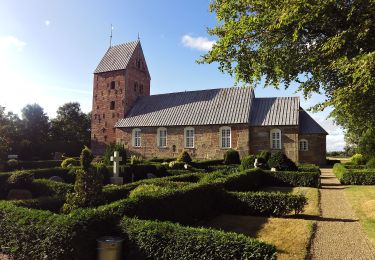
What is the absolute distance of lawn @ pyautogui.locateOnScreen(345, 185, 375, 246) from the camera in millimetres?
9844

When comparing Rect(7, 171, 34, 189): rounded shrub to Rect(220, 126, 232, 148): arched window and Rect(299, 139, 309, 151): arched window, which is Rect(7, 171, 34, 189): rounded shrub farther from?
Rect(299, 139, 309, 151): arched window

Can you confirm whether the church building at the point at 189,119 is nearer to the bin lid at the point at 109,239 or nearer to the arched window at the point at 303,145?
the arched window at the point at 303,145

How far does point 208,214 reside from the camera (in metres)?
11.2

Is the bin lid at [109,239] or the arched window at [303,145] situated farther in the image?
the arched window at [303,145]

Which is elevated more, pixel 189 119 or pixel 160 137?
pixel 189 119

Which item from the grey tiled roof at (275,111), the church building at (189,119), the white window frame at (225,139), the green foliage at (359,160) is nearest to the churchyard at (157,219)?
the green foliage at (359,160)

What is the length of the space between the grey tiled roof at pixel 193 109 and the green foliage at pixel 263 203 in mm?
22019

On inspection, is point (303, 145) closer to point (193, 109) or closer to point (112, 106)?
point (193, 109)

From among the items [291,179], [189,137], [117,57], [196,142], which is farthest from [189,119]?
[291,179]

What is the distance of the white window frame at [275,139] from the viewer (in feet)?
108

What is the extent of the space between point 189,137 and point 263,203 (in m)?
25.4

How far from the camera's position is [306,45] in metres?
11.4

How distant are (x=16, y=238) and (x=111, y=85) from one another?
3658cm

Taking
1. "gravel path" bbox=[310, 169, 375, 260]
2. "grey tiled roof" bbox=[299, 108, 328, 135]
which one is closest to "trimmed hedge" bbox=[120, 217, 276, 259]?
"gravel path" bbox=[310, 169, 375, 260]
